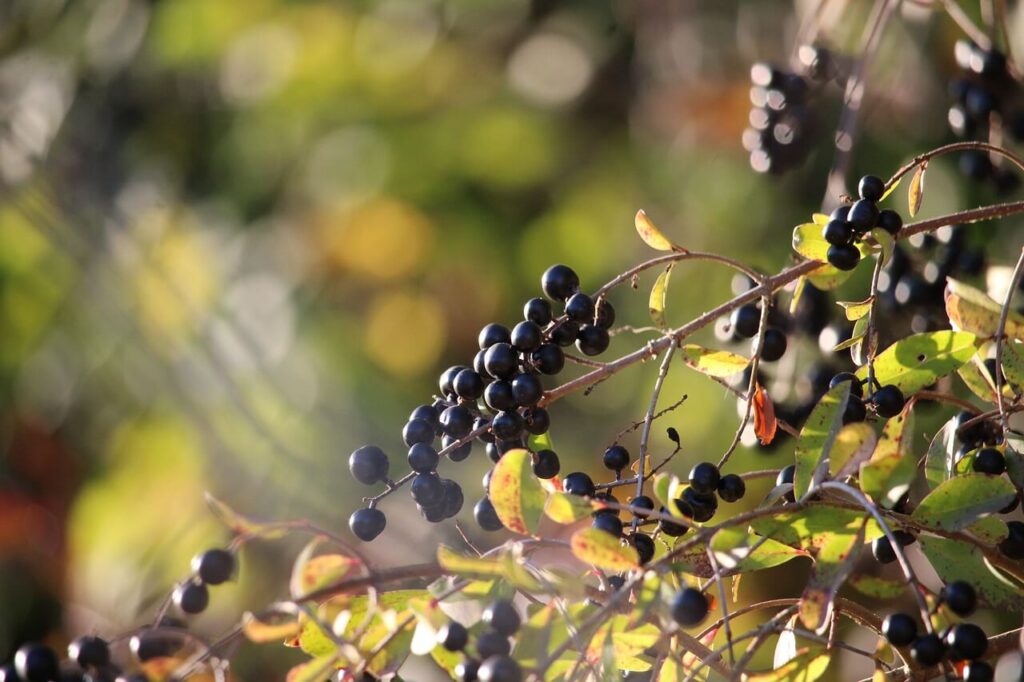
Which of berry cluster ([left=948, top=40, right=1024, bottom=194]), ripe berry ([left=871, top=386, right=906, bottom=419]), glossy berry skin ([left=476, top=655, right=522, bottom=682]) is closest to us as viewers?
glossy berry skin ([left=476, top=655, right=522, bottom=682])

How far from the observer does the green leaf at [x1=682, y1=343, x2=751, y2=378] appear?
879 mm

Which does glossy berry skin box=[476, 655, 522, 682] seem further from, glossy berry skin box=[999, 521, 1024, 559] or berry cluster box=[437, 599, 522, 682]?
glossy berry skin box=[999, 521, 1024, 559]

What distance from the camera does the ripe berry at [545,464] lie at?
870 mm

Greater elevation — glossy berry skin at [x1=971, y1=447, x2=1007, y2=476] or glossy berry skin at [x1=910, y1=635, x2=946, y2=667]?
glossy berry skin at [x1=910, y1=635, x2=946, y2=667]

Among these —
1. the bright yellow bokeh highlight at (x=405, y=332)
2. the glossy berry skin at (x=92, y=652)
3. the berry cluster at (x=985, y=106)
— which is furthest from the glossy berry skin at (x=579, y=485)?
the bright yellow bokeh highlight at (x=405, y=332)

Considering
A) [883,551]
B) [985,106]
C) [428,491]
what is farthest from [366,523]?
[985,106]

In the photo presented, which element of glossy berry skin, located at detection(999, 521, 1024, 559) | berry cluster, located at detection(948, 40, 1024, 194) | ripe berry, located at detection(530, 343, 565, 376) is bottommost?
berry cluster, located at detection(948, 40, 1024, 194)

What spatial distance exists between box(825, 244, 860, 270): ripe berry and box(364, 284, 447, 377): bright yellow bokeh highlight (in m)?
1.90

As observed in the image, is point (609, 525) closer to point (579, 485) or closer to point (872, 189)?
point (579, 485)

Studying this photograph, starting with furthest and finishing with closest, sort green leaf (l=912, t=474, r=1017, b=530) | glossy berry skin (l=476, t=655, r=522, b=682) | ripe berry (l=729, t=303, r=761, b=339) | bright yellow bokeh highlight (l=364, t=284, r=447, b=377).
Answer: bright yellow bokeh highlight (l=364, t=284, r=447, b=377) < ripe berry (l=729, t=303, r=761, b=339) < green leaf (l=912, t=474, r=1017, b=530) < glossy berry skin (l=476, t=655, r=522, b=682)

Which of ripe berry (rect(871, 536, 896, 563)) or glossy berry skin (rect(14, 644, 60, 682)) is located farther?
ripe berry (rect(871, 536, 896, 563))

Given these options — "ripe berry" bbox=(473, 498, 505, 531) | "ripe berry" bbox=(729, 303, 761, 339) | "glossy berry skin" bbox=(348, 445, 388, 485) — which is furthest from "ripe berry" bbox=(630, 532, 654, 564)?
"ripe berry" bbox=(729, 303, 761, 339)

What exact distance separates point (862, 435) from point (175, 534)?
1.95 metres

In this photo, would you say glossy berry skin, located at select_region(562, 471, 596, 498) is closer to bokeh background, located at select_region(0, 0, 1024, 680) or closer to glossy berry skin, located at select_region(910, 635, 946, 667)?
glossy berry skin, located at select_region(910, 635, 946, 667)
